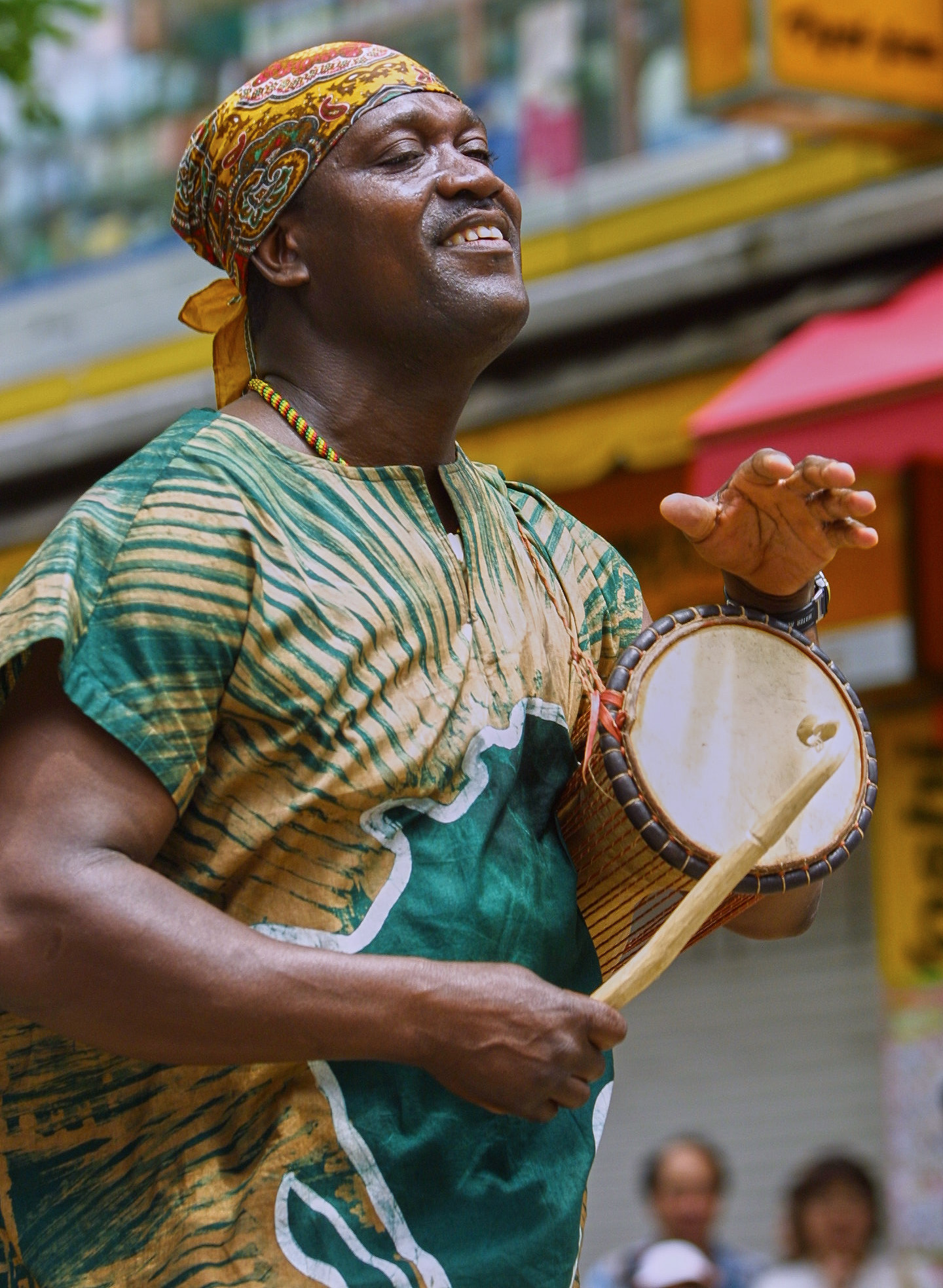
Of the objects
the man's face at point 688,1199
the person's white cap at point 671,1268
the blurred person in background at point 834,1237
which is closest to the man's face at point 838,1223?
the blurred person in background at point 834,1237

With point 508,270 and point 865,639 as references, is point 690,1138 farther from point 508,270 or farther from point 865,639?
point 508,270

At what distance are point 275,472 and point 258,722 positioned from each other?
1.01 ft

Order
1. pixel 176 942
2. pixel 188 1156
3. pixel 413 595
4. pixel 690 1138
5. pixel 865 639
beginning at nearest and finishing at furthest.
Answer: pixel 176 942 < pixel 188 1156 < pixel 413 595 < pixel 690 1138 < pixel 865 639

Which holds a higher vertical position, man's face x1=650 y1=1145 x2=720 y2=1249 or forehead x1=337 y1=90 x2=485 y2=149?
forehead x1=337 y1=90 x2=485 y2=149

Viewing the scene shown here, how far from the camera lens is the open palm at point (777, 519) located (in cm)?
254

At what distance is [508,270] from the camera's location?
260cm

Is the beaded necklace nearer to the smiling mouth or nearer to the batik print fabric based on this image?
the batik print fabric

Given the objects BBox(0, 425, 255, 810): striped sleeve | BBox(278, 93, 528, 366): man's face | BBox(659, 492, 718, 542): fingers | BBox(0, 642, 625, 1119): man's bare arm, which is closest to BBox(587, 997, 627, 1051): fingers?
BBox(0, 642, 625, 1119): man's bare arm

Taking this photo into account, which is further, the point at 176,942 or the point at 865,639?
the point at 865,639

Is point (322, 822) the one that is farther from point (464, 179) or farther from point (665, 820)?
point (464, 179)

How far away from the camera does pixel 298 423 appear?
8.40ft

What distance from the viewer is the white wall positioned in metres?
8.99


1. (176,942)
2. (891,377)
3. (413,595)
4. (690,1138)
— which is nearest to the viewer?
(176,942)

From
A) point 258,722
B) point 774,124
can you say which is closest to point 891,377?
point 774,124
